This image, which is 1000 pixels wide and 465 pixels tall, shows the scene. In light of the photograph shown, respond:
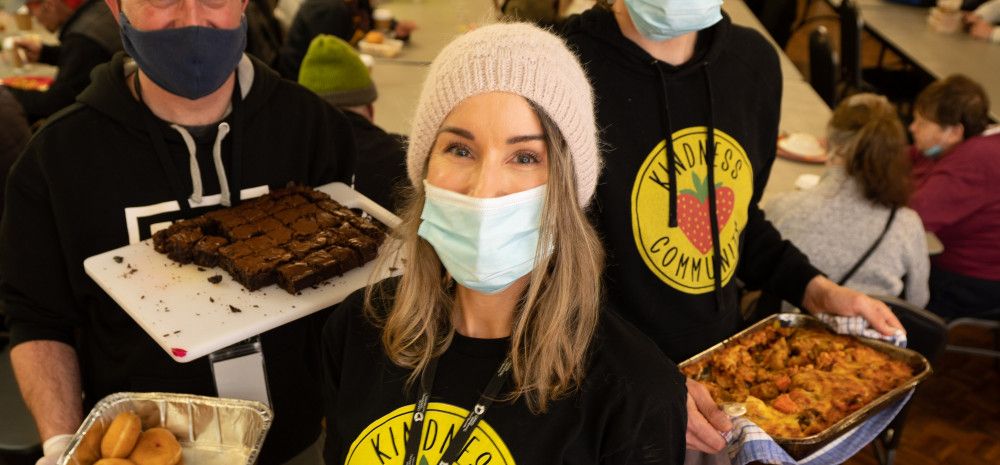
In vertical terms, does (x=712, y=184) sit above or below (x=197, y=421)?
above

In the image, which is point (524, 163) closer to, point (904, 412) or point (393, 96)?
point (904, 412)

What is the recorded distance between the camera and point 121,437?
5.38 feet

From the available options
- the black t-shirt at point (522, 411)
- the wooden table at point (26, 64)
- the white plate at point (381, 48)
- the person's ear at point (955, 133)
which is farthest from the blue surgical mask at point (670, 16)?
the wooden table at point (26, 64)

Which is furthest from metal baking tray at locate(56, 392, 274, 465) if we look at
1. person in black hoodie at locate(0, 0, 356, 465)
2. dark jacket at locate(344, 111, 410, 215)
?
dark jacket at locate(344, 111, 410, 215)

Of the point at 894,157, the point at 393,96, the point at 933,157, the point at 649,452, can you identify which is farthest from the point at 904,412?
the point at 393,96

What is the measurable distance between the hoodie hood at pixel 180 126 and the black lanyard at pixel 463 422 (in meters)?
0.77

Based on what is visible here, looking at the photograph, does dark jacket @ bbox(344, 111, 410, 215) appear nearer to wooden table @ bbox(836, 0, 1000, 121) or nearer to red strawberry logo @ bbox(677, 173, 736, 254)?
red strawberry logo @ bbox(677, 173, 736, 254)

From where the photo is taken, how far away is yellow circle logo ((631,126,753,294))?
6.23ft

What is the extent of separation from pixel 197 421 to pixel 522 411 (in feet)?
2.52

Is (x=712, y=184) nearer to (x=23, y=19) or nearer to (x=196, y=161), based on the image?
(x=196, y=161)

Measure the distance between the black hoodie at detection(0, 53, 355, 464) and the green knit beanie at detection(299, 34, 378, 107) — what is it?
145 centimetres

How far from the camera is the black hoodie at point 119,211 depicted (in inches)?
70.1

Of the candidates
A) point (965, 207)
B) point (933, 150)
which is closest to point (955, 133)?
point (933, 150)

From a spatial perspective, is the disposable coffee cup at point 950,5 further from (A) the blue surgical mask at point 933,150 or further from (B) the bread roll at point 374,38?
(B) the bread roll at point 374,38
